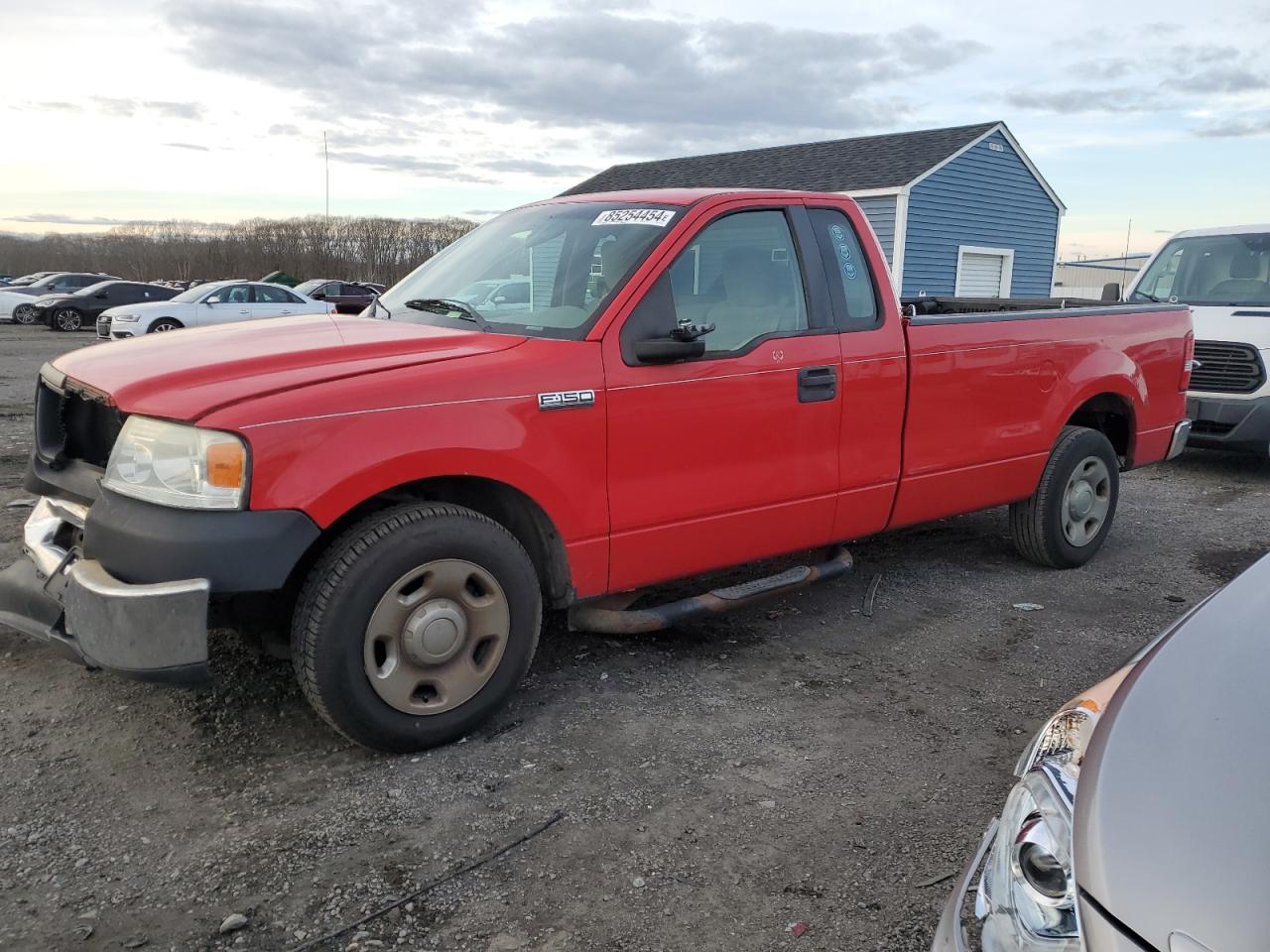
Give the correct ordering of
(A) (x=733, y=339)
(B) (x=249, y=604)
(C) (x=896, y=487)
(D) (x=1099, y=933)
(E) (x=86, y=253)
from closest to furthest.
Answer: (D) (x=1099, y=933) < (B) (x=249, y=604) < (A) (x=733, y=339) < (C) (x=896, y=487) < (E) (x=86, y=253)

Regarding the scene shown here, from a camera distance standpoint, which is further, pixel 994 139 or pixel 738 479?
pixel 994 139

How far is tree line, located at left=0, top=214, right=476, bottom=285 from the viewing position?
52.7 metres

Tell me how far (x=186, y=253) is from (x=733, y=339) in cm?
6273

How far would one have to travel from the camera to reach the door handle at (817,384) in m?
4.05

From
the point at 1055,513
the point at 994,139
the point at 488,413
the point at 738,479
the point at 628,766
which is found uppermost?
the point at 994,139

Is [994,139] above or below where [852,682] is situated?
above

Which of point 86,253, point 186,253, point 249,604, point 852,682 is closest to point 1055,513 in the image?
point 852,682

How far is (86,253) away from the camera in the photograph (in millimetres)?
67312

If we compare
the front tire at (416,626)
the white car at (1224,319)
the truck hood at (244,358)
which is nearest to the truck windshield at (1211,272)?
the white car at (1224,319)

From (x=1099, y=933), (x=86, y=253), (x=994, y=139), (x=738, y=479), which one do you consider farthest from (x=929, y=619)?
(x=86, y=253)

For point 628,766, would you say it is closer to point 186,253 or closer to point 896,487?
point 896,487

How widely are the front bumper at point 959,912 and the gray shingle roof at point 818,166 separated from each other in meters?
18.3

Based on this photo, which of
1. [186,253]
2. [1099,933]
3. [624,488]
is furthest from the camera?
[186,253]

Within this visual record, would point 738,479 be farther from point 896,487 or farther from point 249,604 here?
point 249,604
